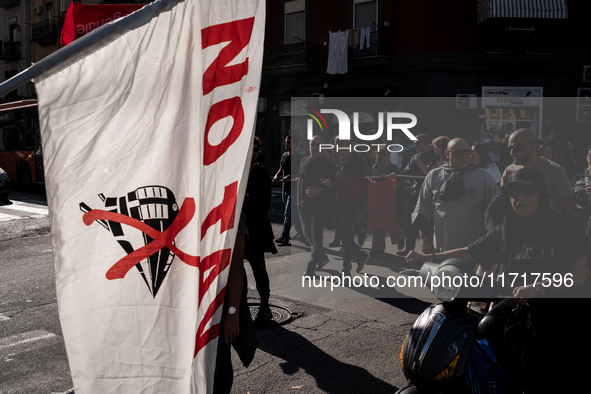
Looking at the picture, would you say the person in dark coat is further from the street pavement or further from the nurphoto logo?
the nurphoto logo

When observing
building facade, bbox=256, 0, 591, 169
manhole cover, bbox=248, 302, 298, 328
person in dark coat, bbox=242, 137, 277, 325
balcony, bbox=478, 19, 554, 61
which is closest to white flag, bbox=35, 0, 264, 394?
person in dark coat, bbox=242, 137, 277, 325

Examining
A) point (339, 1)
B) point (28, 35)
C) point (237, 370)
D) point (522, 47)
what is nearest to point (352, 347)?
point (237, 370)

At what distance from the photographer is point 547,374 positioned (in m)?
2.79

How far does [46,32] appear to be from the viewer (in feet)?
113

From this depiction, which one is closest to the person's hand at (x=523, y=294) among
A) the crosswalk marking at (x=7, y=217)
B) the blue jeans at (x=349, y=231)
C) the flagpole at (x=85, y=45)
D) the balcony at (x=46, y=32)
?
the flagpole at (x=85, y=45)

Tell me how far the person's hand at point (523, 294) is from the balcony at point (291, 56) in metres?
22.3

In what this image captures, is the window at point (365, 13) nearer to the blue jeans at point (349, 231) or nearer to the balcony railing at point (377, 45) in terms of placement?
the balcony railing at point (377, 45)

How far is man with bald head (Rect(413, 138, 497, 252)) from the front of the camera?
Answer: 3.25 m

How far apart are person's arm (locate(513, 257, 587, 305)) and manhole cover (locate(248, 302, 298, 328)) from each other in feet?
10.1

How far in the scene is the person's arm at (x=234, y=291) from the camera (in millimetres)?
2889

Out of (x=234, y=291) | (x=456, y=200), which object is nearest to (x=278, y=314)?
(x=456, y=200)

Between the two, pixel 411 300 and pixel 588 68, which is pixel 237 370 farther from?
pixel 588 68

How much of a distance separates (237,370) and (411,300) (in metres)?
2.60

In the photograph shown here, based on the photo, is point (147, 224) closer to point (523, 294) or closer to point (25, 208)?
point (523, 294)
